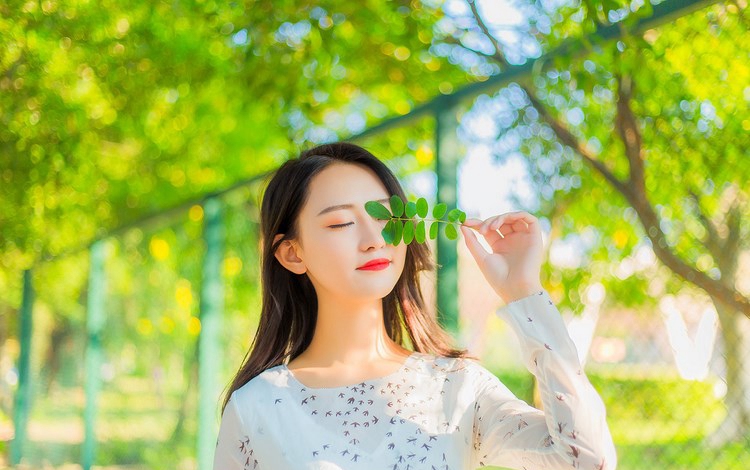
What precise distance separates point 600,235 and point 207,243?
240 centimetres

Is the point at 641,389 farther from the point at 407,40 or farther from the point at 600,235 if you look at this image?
the point at 407,40

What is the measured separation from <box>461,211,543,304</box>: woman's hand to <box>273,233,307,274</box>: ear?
0.43 metres

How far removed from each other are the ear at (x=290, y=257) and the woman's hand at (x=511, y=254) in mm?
425

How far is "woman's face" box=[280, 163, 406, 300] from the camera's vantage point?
1.92 meters

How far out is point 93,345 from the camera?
627cm

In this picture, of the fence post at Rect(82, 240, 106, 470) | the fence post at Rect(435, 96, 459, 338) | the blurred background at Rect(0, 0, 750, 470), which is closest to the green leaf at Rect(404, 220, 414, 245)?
the blurred background at Rect(0, 0, 750, 470)

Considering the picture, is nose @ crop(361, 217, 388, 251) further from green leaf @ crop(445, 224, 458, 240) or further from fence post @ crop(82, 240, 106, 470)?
fence post @ crop(82, 240, 106, 470)

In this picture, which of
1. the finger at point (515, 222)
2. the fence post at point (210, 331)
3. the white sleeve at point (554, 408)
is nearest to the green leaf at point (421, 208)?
the finger at point (515, 222)

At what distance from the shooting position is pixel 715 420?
216 centimetres

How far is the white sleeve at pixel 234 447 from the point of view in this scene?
1.92m

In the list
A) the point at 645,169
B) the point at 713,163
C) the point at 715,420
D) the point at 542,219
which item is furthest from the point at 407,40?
the point at 715,420

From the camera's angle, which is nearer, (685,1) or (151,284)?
(685,1)

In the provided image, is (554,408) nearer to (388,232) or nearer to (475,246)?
(475,246)

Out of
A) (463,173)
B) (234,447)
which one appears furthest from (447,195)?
(234,447)
